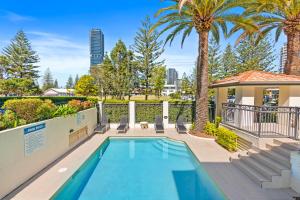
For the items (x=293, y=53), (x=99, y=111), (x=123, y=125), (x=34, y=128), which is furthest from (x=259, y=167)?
(x=99, y=111)

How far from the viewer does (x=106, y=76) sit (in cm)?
2900

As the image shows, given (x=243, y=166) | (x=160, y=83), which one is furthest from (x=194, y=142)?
(x=160, y=83)

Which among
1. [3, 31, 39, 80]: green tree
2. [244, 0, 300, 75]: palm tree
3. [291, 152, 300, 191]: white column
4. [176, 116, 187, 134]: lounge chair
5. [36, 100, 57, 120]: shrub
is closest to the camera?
[291, 152, 300, 191]: white column

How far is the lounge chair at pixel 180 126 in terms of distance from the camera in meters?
13.8

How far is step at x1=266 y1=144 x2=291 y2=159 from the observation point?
647 centimetres

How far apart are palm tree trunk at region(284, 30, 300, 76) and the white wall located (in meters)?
14.5

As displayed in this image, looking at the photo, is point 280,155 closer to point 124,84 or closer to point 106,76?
point 124,84

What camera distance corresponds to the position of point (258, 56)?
29.7 m

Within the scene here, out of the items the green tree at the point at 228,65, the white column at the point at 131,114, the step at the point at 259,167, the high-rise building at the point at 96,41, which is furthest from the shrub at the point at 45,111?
the high-rise building at the point at 96,41

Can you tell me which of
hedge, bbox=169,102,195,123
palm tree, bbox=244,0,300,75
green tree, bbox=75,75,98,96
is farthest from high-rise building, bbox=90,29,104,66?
palm tree, bbox=244,0,300,75

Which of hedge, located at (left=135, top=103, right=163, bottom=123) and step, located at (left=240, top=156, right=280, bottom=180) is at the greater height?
hedge, located at (left=135, top=103, right=163, bottom=123)

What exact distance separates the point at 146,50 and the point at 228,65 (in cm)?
1489

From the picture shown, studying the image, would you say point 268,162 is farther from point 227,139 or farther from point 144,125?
point 144,125

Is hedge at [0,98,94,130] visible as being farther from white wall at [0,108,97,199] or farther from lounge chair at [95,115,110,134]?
lounge chair at [95,115,110,134]
